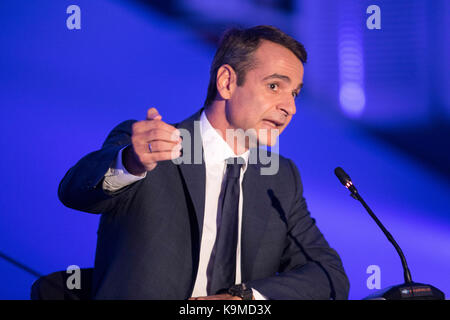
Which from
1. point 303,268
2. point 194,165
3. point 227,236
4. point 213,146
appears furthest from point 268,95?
point 303,268

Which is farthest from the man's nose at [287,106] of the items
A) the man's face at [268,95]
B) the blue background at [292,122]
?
the blue background at [292,122]

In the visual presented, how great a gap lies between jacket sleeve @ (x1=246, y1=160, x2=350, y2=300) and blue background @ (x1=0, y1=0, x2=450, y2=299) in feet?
2.86

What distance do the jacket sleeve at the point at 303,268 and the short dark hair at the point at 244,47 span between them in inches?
20.1

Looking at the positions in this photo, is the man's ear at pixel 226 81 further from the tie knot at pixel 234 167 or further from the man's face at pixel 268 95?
the tie knot at pixel 234 167

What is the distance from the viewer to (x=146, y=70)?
8.52ft

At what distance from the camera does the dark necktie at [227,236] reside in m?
1.58

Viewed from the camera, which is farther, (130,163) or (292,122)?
(292,122)

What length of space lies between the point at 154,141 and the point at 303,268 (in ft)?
2.70

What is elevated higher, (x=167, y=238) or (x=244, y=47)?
(x=244, y=47)

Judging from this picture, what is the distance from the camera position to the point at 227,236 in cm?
163

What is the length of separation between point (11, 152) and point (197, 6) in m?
1.37

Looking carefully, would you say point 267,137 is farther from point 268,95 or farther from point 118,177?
point 118,177

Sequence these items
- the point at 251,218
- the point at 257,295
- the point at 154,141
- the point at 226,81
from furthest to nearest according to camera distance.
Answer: the point at 226,81 → the point at 251,218 → the point at 257,295 → the point at 154,141

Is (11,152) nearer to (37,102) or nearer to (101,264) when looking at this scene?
(37,102)
